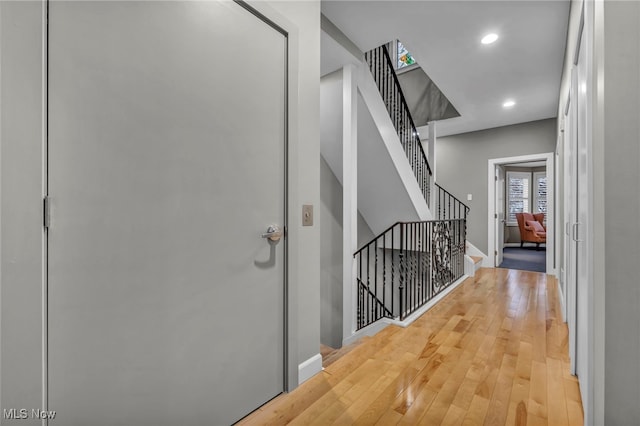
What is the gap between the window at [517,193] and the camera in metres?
8.66

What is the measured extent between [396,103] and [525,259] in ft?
16.6

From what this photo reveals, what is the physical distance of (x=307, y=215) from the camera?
1677 mm

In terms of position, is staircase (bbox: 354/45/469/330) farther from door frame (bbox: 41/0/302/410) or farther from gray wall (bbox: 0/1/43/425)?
gray wall (bbox: 0/1/43/425)

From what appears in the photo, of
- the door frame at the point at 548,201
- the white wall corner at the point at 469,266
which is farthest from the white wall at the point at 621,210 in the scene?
the door frame at the point at 548,201

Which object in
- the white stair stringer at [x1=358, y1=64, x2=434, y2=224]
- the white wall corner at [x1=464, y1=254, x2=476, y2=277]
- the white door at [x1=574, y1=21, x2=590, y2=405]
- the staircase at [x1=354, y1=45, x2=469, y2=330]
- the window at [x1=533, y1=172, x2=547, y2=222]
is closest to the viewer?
the white door at [x1=574, y1=21, x2=590, y2=405]

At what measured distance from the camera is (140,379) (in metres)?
1.01

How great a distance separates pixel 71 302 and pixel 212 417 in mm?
748

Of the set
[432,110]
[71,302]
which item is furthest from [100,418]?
[432,110]

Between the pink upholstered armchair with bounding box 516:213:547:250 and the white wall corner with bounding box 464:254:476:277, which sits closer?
the white wall corner with bounding box 464:254:476:277

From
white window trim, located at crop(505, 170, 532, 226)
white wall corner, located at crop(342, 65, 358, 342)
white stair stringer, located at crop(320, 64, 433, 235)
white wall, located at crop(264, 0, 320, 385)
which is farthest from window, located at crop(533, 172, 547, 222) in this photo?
Result: white wall, located at crop(264, 0, 320, 385)

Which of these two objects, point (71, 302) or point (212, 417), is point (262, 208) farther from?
point (212, 417)

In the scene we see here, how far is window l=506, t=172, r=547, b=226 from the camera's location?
8664 millimetres

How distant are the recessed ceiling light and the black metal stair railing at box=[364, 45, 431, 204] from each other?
108 cm

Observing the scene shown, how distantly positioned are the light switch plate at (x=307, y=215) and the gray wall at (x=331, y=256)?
196 centimetres
